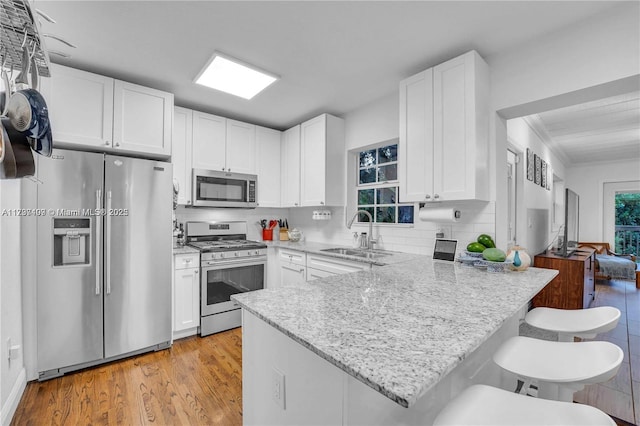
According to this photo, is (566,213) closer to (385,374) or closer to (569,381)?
(569,381)

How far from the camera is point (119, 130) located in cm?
251

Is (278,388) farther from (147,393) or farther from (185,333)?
(185,333)

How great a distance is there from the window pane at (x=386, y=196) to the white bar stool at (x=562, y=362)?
2.12 metres

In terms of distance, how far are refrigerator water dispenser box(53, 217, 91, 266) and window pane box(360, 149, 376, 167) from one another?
2.80 m

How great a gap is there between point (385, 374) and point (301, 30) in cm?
208

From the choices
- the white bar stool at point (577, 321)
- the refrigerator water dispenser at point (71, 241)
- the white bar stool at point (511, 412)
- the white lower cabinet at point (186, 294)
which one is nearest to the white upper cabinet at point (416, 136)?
the white bar stool at point (577, 321)

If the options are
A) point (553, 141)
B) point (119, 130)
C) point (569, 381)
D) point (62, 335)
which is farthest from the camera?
point (553, 141)

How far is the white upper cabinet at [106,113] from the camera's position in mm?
2264

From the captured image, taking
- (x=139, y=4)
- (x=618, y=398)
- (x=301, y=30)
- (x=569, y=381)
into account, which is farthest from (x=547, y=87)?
(x=139, y=4)

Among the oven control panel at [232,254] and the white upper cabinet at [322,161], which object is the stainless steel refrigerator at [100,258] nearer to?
the oven control panel at [232,254]

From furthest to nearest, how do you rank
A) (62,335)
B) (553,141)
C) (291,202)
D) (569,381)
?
(553,141) < (291,202) < (62,335) < (569,381)

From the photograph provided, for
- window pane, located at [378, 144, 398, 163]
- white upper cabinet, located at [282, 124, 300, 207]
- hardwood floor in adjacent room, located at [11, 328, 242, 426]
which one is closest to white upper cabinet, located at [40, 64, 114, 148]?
hardwood floor in adjacent room, located at [11, 328, 242, 426]

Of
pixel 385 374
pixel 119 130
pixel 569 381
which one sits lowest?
pixel 569 381

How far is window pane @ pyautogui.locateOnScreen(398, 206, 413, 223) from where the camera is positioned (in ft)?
9.85
